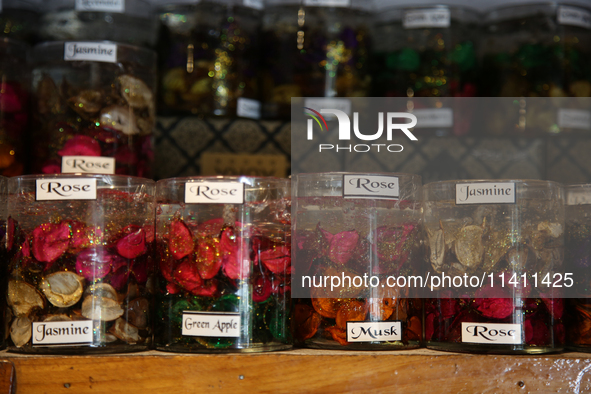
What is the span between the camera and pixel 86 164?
3.03 feet

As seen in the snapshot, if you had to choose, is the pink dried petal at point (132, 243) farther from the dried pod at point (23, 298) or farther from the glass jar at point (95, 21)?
the glass jar at point (95, 21)

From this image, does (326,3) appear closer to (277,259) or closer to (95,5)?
(95,5)

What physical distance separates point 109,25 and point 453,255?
0.84 m

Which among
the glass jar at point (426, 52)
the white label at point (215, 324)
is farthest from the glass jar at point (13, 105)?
the glass jar at point (426, 52)

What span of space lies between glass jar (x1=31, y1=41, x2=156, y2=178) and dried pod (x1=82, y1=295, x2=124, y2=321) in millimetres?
275

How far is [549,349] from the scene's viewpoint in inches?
29.5

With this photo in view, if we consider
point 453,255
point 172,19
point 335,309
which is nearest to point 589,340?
point 453,255

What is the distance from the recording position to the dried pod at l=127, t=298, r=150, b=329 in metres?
0.76

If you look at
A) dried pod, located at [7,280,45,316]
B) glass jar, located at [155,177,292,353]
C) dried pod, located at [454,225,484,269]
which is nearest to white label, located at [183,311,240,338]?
glass jar, located at [155,177,292,353]

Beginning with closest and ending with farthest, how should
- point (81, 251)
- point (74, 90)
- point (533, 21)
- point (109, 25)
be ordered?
1. point (81, 251)
2. point (74, 90)
3. point (109, 25)
4. point (533, 21)

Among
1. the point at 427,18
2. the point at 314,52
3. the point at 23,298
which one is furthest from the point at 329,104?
the point at 23,298

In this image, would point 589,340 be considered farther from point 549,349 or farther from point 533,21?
point 533,21

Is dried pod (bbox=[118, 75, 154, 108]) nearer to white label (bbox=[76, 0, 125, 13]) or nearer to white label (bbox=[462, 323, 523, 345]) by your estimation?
white label (bbox=[76, 0, 125, 13])

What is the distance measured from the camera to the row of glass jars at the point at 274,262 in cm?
73
